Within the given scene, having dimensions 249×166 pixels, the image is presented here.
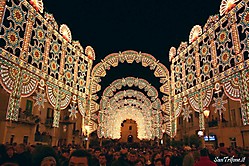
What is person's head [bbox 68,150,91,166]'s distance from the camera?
2.59 m

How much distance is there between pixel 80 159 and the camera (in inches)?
103

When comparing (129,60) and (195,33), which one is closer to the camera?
(195,33)

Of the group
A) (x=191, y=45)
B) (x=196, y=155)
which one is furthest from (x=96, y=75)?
(x=196, y=155)

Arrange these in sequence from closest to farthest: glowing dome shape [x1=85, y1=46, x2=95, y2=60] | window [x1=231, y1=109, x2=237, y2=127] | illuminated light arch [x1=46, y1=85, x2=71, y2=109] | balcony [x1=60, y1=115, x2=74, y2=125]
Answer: illuminated light arch [x1=46, y1=85, x2=71, y2=109]
glowing dome shape [x1=85, y1=46, x2=95, y2=60]
window [x1=231, y1=109, x2=237, y2=127]
balcony [x1=60, y1=115, x2=74, y2=125]

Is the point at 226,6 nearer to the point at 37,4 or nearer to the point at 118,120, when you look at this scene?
the point at 37,4

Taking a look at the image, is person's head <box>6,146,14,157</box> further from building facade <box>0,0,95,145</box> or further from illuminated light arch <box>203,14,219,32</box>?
illuminated light arch <box>203,14,219,32</box>

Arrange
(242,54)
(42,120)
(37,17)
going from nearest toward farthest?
(242,54), (37,17), (42,120)

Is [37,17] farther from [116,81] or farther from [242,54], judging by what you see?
[116,81]

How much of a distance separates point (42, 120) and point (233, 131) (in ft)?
62.6

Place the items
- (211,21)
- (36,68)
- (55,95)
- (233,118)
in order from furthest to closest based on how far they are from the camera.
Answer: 1. (233,118)
2. (55,95)
3. (211,21)
4. (36,68)

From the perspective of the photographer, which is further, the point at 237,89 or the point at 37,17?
the point at 37,17

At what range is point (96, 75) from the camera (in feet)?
64.3

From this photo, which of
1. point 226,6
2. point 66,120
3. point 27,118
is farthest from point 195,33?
point 66,120

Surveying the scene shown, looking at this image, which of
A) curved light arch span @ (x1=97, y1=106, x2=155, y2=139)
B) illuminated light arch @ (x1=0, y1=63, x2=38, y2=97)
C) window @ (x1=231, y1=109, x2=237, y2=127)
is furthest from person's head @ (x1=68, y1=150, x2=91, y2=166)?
curved light arch span @ (x1=97, y1=106, x2=155, y2=139)
